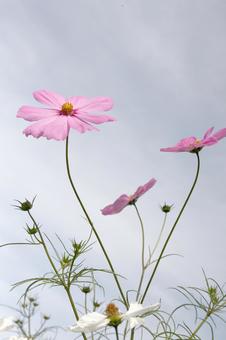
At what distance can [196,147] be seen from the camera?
3.60ft

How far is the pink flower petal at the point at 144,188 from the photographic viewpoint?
96 cm

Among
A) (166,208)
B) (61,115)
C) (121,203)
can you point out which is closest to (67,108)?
(61,115)

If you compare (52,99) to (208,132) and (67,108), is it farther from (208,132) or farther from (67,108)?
(208,132)

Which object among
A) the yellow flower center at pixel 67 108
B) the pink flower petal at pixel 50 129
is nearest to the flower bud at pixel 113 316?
the pink flower petal at pixel 50 129

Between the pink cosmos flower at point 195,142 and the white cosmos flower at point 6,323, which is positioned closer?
the white cosmos flower at point 6,323

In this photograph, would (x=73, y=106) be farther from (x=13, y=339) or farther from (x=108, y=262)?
(x=13, y=339)

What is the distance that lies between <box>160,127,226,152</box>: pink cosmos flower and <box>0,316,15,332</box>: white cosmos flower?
19.5 inches

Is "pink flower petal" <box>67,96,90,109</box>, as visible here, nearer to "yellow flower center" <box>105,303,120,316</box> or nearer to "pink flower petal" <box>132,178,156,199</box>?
"pink flower petal" <box>132,178,156,199</box>

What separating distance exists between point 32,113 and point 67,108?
0.09m

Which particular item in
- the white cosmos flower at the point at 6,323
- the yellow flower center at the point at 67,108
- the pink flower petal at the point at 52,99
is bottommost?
the white cosmos flower at the point at 6,323

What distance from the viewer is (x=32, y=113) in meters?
0.99

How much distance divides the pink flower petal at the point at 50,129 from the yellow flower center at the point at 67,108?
0.05 m

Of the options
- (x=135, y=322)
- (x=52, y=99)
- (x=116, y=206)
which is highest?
(x=52, y=99)

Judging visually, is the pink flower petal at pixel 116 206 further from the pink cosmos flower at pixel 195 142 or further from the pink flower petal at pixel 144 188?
the pink cosmos flower at pixel 195 142
